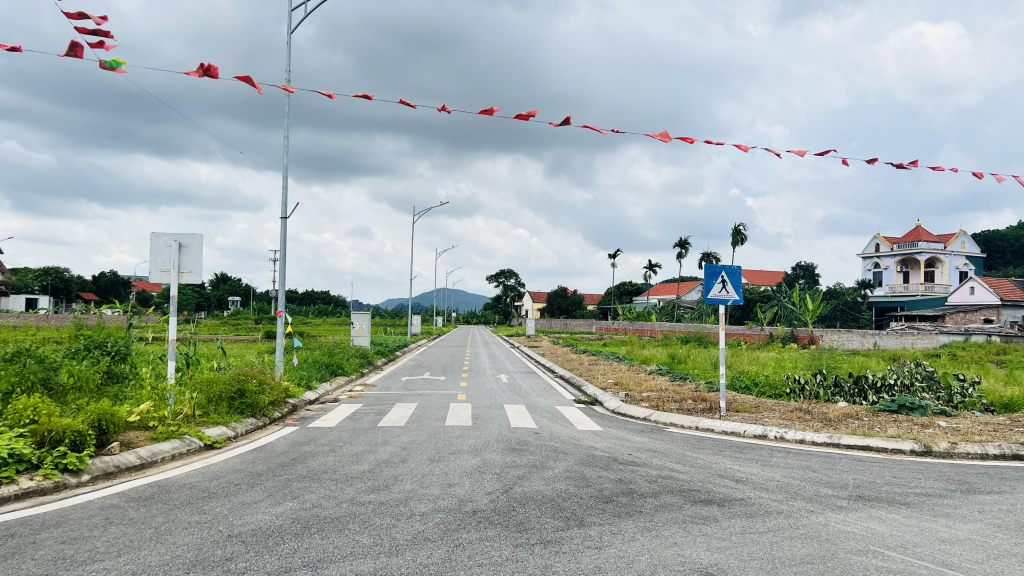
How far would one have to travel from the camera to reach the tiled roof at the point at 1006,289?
54.4 metres

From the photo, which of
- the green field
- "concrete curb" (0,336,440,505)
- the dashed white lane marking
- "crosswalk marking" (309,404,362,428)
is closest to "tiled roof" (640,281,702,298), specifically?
the green field

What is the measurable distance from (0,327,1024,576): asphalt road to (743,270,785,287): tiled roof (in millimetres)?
119588

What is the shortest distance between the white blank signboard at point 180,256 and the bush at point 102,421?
2.52 meters

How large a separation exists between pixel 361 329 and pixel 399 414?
1555 cm

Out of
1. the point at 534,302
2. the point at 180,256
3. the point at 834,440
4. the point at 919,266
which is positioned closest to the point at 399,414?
the point at 180,256

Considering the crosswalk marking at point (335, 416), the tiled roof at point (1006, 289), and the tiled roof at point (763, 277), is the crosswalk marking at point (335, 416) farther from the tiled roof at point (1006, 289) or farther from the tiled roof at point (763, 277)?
the tiled roof at point (763, 277)

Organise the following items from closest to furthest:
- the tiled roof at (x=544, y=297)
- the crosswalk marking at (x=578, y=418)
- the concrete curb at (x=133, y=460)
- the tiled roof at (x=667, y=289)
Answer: the concrete curb at (x=133, y=460), the crosswalk marking at (x=578, y=418), the tiled roof at (x=667, y=289), the tiled roof at (x=544, y=297)

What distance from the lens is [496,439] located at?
8.79 m

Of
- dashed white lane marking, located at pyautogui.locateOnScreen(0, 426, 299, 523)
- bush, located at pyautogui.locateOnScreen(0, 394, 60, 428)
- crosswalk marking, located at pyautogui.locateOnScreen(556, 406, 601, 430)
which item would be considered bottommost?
crosswalk marking, located at pyautogui.locateOnScreen(556, 406, 601, 430)

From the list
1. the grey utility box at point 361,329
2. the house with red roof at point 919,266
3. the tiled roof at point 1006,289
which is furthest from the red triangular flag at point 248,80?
the house with red roof at point 919,266

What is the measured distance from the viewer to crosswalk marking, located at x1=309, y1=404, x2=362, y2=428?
10312 millimetres

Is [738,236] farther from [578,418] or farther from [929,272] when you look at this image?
[578,418]

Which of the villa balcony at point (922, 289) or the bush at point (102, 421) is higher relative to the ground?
the villa balcony at point (922, 289)

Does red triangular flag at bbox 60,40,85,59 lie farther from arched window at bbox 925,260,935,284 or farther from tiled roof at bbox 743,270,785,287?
tiled roof at bbox 743,270,785,287
